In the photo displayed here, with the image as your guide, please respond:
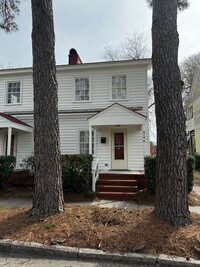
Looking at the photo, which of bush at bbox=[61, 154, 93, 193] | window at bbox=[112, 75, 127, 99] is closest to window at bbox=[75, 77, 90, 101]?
window at bbox=[112, 75, 127, 99]

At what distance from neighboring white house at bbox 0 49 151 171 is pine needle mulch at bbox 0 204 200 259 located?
260 inches

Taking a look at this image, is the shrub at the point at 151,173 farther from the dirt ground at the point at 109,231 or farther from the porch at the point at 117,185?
the dirt ground at the point at 109,231

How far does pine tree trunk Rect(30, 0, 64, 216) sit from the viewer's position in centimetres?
470

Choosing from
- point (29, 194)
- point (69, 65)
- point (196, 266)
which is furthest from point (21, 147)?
point (196, 266)

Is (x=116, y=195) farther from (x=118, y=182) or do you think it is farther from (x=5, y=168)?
(x=5, y=168)

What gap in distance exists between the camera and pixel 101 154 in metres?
11.5

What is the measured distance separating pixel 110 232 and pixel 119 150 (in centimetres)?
768

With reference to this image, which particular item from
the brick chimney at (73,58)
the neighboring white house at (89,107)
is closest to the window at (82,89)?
the neighboring white house at (89,107)

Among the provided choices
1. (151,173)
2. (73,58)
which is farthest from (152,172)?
(73,58)

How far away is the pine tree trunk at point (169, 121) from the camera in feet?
13.5

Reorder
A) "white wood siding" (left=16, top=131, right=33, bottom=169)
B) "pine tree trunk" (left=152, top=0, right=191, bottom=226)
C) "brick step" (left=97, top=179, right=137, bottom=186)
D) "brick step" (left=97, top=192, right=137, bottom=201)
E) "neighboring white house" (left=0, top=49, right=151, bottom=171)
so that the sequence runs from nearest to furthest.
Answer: "pine tree trunk" (left=152, top=0, right=191, bottom=226), "brick step" (left=97, top=192, right=137, bottom=201), "brick step" (left=97, top=179, right=137, bottom=186), "neighboring white house" (left=0, top=49, right=151, bottom=171), "white wood siding" (left=16, top=131, right=33, bottom=169)

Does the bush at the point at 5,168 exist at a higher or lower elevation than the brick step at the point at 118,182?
higher

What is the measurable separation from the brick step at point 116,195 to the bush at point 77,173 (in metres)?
0.56

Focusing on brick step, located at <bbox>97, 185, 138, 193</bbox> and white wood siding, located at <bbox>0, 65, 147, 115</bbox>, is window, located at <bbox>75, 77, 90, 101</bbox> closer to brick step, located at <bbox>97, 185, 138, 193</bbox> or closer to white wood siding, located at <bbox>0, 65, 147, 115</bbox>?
white wood siding, located at <bbox>0, 65, 147, 115</bbox>
